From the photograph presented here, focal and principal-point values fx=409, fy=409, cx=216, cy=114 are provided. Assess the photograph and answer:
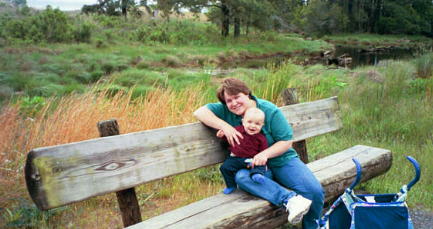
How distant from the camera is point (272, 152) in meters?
2.48

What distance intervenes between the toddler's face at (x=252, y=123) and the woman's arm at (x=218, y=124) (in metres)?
0.08

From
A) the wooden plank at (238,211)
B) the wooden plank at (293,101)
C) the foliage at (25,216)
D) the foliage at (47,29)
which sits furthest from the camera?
the foliage at (47,29)

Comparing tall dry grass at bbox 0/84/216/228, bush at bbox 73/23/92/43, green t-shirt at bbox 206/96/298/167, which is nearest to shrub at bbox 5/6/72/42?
bush at bbox 73/23/92/43

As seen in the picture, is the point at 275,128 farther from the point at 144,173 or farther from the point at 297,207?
the point at 144,173

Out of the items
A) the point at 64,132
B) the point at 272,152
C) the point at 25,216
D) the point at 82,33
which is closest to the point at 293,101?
the point at 272,152

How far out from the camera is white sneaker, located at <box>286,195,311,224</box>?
7.43 feet

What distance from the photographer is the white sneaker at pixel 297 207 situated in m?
2.27

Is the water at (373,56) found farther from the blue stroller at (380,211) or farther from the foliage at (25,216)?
the foliage at (25,216)

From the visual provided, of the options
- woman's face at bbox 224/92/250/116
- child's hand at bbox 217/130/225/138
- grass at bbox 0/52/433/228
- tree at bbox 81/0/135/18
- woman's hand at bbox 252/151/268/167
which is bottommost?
grass at bbox 0/52/433/228

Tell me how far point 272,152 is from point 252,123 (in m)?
0.22

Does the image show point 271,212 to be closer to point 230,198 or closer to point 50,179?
point 230,198

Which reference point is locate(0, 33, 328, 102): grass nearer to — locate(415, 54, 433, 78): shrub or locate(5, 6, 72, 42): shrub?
locate(5, 6, 72, 42): shrub

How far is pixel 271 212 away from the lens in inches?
96.3

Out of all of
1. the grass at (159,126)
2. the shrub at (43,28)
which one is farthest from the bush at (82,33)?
the grass at (159,126)
